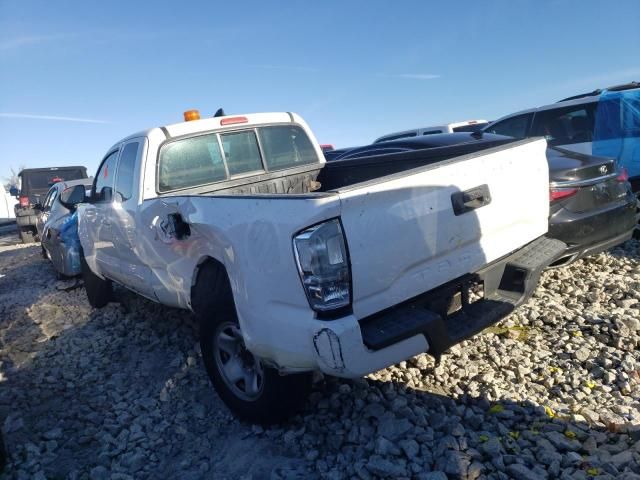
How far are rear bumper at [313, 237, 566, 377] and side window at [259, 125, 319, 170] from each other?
2.38 metres

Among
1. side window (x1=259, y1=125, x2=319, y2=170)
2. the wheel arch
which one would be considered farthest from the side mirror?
the wheel arch

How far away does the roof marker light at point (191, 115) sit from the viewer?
13.9ft

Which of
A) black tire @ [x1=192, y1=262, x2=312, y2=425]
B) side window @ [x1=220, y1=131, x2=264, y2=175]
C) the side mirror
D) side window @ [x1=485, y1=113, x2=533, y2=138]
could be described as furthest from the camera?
side window @ [x1=485, y1=113, x2=533, y2=138]

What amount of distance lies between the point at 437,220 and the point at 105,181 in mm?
3767

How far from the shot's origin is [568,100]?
22.5 feet

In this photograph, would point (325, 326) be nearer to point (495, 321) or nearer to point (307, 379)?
point (307, 379)

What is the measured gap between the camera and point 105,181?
15.8 feet

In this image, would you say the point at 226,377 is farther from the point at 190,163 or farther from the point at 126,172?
the point at 126,172

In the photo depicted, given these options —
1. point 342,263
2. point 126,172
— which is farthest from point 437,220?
point 126,172

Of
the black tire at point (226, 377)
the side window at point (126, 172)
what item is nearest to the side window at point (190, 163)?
the side window at point (126, 172)

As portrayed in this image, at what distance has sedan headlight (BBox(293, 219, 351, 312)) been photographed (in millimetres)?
2074

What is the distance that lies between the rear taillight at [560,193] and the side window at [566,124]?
298 cm

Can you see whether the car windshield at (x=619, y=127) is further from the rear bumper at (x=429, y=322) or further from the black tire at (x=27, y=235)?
the black tire at (x=27, y=235)

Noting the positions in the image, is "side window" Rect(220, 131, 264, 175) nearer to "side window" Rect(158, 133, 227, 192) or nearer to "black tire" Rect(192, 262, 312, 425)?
"side window" Rect(158, 133, 227, 192)
